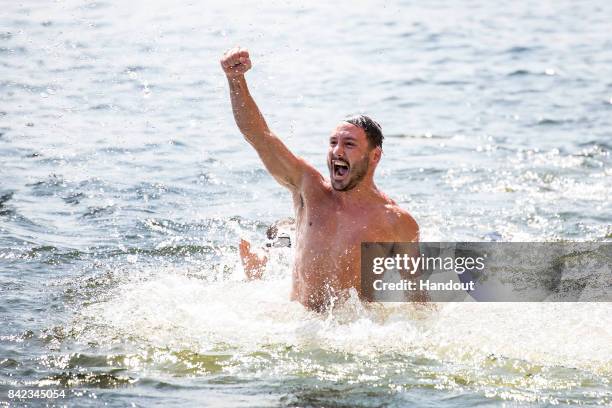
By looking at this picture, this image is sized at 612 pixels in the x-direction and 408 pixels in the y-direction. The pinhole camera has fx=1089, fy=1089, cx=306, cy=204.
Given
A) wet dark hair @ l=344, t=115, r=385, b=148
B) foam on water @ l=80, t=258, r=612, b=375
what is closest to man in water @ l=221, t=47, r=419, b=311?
wet dark hair @ l=344, t=115, r=385, b=148

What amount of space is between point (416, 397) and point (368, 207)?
1687 mm

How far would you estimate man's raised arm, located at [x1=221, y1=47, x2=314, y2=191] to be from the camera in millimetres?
6906

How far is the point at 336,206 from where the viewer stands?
718cm

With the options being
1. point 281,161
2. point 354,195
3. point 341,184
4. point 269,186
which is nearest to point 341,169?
point 341,184

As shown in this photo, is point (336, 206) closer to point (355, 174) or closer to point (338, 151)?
point (355, 174)

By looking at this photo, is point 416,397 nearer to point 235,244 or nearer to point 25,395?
point 25,395

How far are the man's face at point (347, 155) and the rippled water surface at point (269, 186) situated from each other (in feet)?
2.67

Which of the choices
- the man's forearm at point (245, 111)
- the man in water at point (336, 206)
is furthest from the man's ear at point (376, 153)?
the man's forearm at point (245, 111)

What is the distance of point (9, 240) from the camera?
862 centimetres

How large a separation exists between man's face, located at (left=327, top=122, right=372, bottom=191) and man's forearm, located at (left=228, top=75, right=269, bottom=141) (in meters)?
0.47

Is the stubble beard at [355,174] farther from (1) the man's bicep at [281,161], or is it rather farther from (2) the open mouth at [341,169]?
(1) the man's bicep at [281,161]

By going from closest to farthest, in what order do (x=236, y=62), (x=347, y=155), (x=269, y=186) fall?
(x=236, y=62) → (x=347, y=155) → (x=269, y=186)

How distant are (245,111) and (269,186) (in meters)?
4.22

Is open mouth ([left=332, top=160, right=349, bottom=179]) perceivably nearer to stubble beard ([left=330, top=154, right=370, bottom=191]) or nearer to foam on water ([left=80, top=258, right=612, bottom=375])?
stubble beard ([left=330, top=154, right=370, bottom=191])
